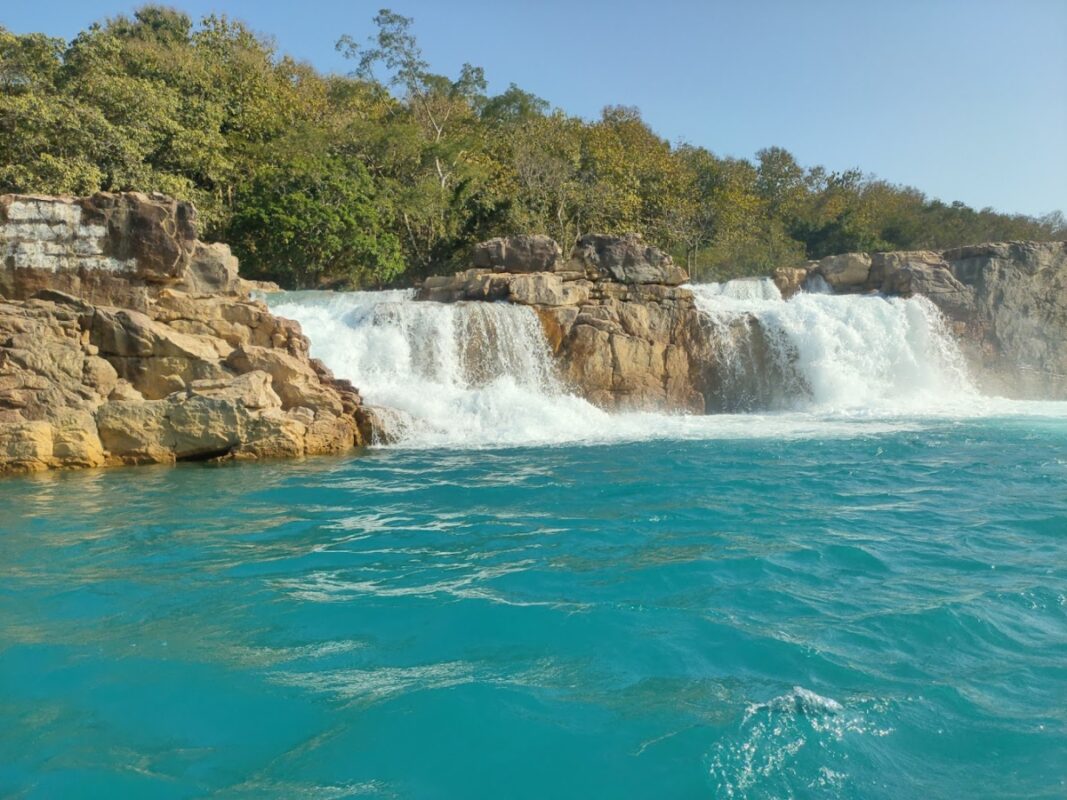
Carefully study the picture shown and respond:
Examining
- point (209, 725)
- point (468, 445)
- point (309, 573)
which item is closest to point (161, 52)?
point (468, 445)

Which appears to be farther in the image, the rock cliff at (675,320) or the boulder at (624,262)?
the boulder at (624,262)

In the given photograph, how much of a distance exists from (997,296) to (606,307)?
1091cm

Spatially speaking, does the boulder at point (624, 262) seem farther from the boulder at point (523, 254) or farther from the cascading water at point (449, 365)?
the cascading water at point (449, 365)

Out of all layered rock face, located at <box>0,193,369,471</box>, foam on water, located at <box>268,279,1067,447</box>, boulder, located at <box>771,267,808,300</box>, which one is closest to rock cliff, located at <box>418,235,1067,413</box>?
foam on water, located at <box>268,279,1067,447</box>

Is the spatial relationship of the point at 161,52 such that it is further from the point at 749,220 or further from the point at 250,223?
the point at 749,220

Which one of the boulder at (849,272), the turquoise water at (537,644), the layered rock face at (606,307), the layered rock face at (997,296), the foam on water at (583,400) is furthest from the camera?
the boulder at (849,272)

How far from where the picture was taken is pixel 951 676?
462 cm

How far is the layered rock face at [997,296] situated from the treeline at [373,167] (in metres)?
11.0

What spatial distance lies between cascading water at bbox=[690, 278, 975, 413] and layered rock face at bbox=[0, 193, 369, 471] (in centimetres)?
899

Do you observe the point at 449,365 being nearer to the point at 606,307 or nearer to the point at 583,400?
the point at 583,400

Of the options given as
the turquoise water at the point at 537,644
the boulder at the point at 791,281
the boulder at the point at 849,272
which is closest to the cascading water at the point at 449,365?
the turquoise water at the point at 537,644

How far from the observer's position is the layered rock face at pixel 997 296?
2178 centimetres

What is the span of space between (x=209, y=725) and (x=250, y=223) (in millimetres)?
20986

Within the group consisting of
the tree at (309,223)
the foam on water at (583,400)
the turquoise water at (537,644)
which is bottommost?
the turquoise water at (537,644)
